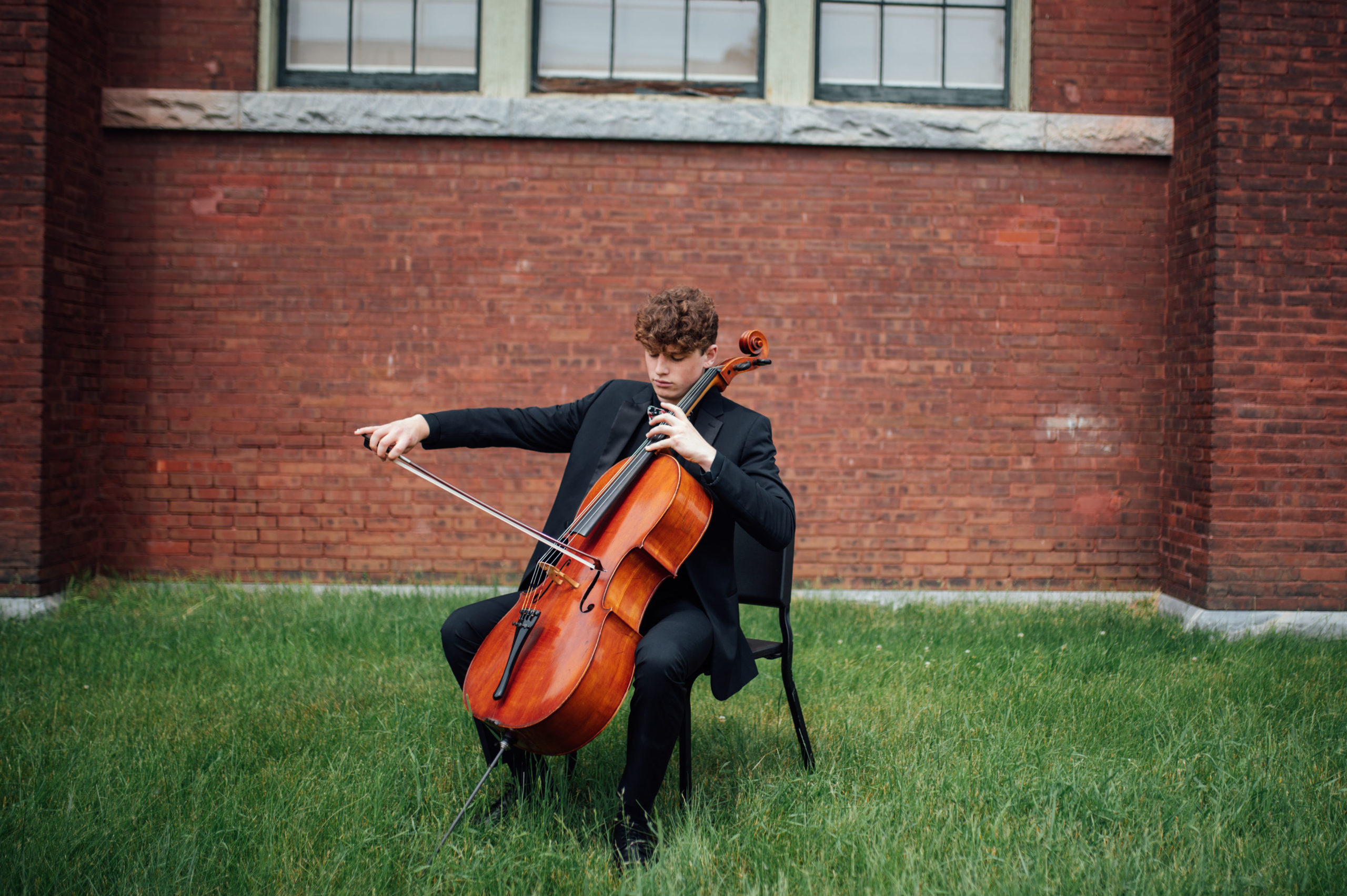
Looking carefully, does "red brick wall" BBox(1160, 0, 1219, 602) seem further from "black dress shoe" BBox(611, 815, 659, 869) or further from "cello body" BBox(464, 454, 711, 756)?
"black dress shoe" BBox(611, 815, 659, 869)

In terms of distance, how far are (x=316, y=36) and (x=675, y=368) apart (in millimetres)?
4503

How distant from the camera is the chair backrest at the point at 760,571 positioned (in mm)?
3080

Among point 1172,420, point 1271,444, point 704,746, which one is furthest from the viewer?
point 1172,420

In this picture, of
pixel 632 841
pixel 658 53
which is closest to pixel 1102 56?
pixel 658 53

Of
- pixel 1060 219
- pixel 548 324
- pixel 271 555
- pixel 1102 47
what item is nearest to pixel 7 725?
pixel 271 555

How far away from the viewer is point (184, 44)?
556 cm

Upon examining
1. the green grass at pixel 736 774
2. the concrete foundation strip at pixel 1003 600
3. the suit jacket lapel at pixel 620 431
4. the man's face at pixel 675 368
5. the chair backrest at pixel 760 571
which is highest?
the man's face at pixel 675 368

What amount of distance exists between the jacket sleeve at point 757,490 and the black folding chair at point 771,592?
267 mm

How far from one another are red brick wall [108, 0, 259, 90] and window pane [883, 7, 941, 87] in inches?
160

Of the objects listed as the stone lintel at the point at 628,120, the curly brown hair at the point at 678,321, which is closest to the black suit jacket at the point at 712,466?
the curly brown hair at the point at 678,321

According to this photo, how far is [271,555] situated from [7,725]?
2.37 m

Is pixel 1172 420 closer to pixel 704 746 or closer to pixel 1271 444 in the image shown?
pixel 1271 444

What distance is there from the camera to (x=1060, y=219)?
5695 millimetres

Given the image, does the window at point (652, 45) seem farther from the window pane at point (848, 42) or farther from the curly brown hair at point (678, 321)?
the curly brown hair at point (678, 321)
